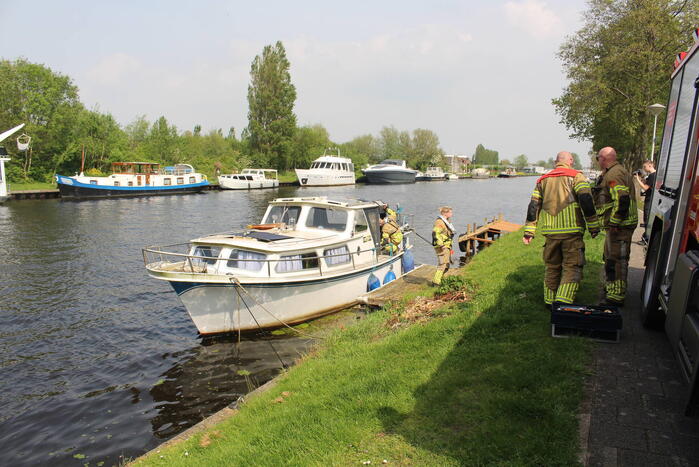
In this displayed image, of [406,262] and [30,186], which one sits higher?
[406,262]

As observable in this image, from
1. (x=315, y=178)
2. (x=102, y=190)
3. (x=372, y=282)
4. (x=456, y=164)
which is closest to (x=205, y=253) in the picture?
(x=372, y=282)

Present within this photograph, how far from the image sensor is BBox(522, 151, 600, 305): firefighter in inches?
260

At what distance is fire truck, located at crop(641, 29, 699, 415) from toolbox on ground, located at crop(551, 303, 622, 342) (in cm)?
57

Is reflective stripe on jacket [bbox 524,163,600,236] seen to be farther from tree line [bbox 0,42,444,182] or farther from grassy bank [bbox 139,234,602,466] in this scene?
tree line [bbox 0,42,444,182]

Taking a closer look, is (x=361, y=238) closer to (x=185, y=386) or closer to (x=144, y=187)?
(x=185, y=386)

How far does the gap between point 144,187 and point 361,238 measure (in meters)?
45.6

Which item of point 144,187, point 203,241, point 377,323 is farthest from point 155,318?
point 144,187

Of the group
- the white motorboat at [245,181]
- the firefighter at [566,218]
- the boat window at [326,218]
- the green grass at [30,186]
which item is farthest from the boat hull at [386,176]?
the firefighter at [566,218]

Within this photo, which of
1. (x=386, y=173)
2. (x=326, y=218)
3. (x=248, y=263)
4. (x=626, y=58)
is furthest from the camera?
(x=386, y=173)

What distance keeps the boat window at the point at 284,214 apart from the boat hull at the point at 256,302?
2630mm

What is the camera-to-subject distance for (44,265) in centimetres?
1936

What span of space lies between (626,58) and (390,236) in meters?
21.4

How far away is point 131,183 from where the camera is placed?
172ft

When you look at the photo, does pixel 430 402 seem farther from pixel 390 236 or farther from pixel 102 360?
pixel 390 236
